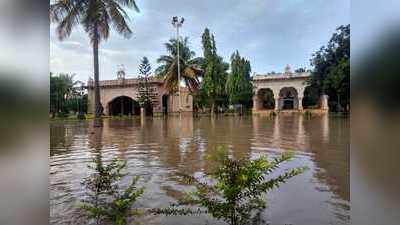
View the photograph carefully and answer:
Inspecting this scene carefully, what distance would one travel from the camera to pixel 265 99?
21.5m

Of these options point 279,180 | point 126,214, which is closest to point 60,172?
point 126,214

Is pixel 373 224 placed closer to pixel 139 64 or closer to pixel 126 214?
pixel 126 214

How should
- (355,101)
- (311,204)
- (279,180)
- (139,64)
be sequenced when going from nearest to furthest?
1. (355,101)
2. (279,180)
3. (311,204)
4. (139,64)

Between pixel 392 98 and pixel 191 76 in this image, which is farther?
pixel 191 76

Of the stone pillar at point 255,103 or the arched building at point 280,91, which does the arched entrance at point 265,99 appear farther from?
the stone pillar at point 255,103

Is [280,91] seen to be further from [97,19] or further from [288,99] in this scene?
[97,19]

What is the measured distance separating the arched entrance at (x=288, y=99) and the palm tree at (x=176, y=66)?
5.73 m

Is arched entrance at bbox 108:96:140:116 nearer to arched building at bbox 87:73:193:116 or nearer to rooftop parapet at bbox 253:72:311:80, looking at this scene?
arched building at bbox 87:73:193:116

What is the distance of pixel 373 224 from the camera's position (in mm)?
801

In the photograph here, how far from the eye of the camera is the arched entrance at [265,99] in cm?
2048

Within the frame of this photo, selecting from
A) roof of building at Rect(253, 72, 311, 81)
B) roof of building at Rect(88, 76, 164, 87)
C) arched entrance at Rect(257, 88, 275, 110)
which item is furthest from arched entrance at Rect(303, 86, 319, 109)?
roof of building at Rect(88, 76, 164, 87)

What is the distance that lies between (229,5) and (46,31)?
4.44 m

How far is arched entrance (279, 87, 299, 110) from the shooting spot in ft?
65.7

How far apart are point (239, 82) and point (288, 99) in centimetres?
481
